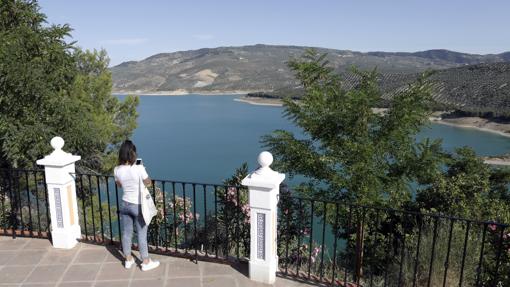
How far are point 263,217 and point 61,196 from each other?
2.55m

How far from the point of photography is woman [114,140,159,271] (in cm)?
390

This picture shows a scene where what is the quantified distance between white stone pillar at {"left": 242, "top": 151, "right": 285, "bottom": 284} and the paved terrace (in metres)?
0.16

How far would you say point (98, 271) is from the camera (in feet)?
14.0

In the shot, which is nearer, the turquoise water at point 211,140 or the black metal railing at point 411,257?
the black metal railing at point 411,257

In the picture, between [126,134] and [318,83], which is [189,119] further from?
[318,83]

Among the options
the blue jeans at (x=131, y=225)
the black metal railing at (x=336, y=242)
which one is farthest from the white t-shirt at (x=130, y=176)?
the black metal railing at (x=336, y=242)

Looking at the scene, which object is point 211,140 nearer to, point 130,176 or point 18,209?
point 18,209

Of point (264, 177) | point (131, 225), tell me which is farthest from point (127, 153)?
point (264, 177)

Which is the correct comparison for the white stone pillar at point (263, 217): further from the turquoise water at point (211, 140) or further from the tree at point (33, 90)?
the turquoise water at point (211, 140)

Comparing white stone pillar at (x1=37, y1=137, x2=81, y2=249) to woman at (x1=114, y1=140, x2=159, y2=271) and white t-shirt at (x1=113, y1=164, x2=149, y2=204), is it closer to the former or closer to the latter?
woman at (x1=114, y1=140, x2=159, y2=271)

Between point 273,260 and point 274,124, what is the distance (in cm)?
7537

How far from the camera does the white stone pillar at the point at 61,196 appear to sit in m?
4.71

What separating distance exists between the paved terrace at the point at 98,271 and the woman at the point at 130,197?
0.16m

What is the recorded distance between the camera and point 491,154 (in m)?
54.7
